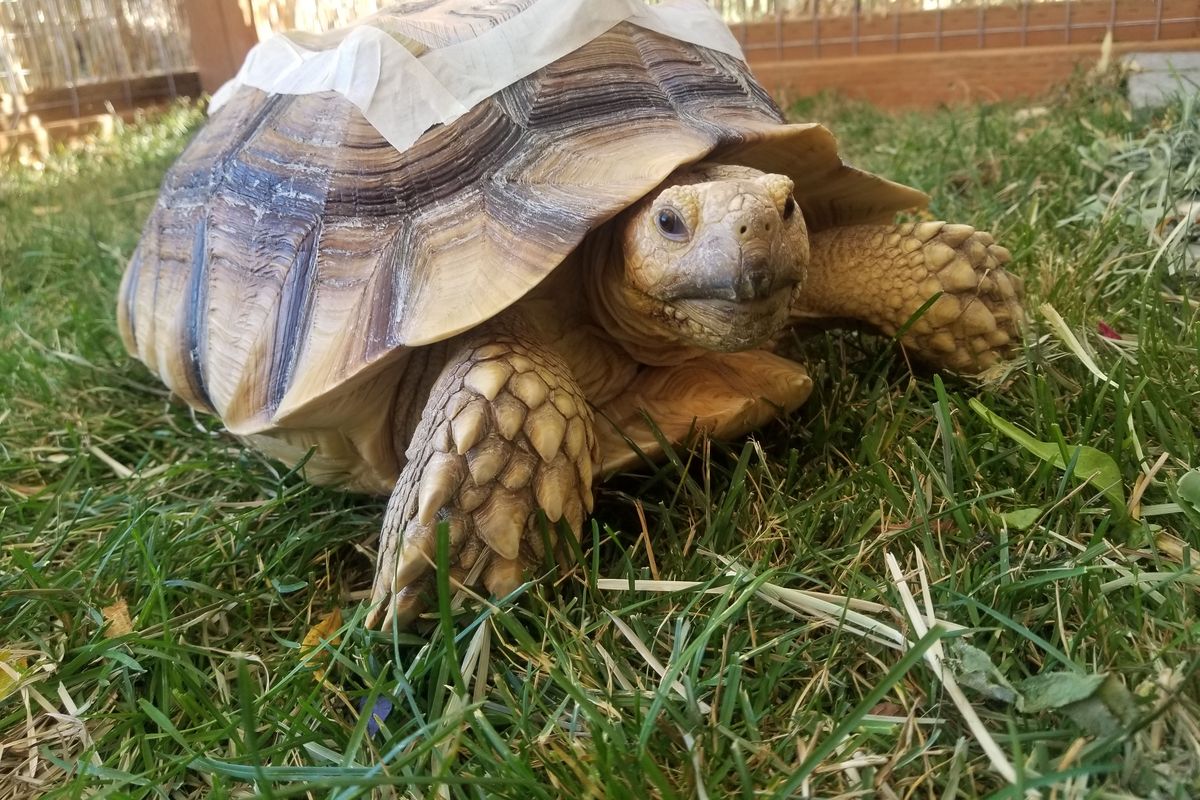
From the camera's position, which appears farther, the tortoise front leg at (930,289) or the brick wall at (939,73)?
the brick wall at (939,73)

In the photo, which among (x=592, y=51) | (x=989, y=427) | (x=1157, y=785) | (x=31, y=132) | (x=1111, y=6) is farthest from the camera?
→ (x=31, y=132)

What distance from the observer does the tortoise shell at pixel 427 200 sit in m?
1.69

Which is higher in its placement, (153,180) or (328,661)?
(153,180)

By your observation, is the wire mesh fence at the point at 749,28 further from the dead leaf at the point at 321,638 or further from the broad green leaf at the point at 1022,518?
the broad green leaf at the point at 1022,518

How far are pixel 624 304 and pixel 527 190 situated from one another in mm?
322

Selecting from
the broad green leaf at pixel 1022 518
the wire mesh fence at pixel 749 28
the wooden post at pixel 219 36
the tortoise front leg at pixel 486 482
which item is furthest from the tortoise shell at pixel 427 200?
the wooden post at pixel 219 36

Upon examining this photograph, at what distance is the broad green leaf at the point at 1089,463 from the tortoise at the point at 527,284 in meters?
0.43

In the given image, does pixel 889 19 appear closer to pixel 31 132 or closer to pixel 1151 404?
pixel 1151 404

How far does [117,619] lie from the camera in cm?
168

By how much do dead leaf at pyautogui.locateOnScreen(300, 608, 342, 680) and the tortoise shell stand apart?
1.44ft

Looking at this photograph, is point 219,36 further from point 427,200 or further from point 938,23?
point 427,200

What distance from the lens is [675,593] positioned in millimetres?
1508

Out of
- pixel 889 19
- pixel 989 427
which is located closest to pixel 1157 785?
pixel 989 427

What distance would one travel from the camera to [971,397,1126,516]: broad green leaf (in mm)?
1533
